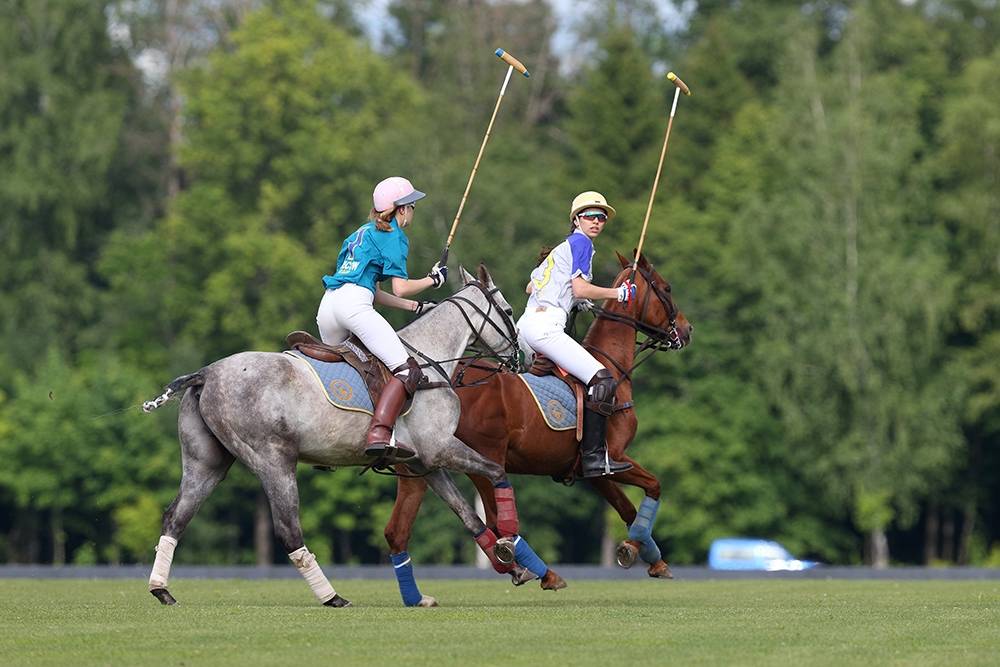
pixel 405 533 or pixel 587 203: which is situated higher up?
pixel 587 203

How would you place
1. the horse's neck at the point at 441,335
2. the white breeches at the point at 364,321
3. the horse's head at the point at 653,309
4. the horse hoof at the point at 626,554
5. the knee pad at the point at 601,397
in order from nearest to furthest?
the white breeches at the point at 364,321
the horse's neck at the point at 441,335
the horse hoof at the point at 626,554
the knee pad at the point at 601,397
the horse's head at the point at 653,309

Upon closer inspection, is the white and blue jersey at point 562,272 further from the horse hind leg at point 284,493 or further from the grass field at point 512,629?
the horse hind leg at point 284,493

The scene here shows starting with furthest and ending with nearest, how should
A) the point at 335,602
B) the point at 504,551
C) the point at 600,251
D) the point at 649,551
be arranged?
1. the point at 600,251
2. the point at 649,551
3. the point at 335,602
4. the point at 504,551

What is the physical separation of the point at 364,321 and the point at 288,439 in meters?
1.08

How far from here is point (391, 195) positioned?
606 inches

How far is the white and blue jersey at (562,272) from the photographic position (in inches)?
655

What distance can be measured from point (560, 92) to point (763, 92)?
775 cm

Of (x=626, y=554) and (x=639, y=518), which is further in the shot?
(x=639, y=518)

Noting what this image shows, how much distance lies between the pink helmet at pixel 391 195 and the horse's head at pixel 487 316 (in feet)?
2.72

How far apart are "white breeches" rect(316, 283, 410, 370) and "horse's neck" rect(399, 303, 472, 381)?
11.3 inches

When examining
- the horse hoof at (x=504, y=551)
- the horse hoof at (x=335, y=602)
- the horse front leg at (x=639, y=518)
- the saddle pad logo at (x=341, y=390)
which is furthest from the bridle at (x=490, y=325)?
the horse hoof at (x=335, y=602)

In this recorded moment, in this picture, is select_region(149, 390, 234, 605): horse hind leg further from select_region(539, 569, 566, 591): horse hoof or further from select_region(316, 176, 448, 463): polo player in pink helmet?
select_region(539, 569, 566, 591): horse hoof

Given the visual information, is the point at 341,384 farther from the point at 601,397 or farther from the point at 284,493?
the point at 601,397

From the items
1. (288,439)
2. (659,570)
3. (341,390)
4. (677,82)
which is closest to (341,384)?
(341,390)
